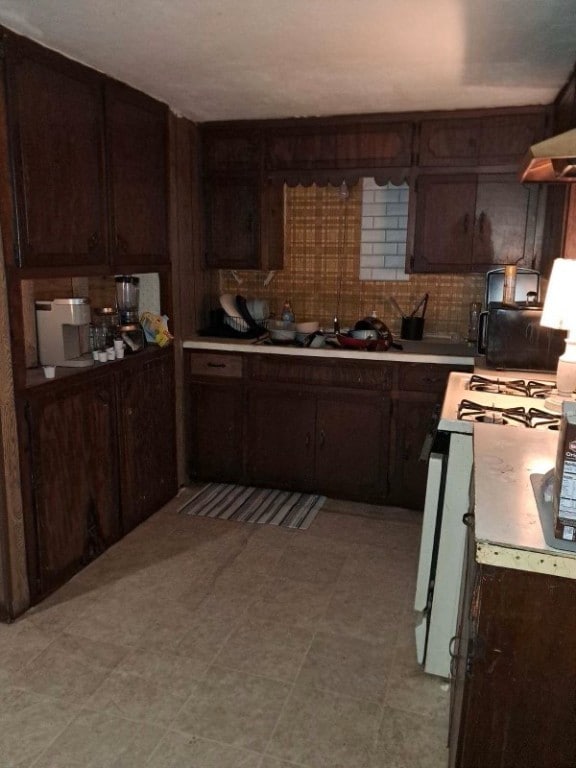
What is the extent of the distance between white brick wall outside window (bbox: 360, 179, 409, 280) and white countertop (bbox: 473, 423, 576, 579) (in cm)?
226

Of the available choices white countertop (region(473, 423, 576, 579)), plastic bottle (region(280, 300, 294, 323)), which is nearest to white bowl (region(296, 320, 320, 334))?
plastic bottle (region(280, 300, 294, 323))

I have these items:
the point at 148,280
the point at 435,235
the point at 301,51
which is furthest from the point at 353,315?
the point at 301,51

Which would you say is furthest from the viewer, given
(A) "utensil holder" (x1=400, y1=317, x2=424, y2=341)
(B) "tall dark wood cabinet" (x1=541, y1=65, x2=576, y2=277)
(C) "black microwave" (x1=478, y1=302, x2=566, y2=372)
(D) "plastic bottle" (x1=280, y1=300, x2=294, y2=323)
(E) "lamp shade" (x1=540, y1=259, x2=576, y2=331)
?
(D) "plastic bottle" (x1=280, y1=300, x2=294, y2=323)

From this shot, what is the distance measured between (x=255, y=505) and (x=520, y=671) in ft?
8.04

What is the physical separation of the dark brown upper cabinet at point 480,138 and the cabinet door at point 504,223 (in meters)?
0.12

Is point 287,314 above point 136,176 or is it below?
below

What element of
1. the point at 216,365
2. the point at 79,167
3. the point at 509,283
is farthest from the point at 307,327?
the point at 79,167

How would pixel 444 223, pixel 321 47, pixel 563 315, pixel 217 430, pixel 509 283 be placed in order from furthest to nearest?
1. pixel 217 430
2. pixel 444 223
3. pixel 509 283
4. pixel 321 47
5. pixel 563 315

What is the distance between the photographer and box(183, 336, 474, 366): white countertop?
3.28 metres

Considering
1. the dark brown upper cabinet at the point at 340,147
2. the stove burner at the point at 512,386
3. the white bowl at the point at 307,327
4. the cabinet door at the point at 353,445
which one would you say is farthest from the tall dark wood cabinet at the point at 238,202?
the stove burner at the point at 512,386

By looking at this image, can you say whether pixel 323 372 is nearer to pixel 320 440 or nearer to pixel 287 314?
pixel 320 440

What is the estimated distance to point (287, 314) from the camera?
157 inches

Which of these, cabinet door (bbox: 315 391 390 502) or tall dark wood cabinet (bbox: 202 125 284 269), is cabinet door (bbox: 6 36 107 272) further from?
cabinet door (bbox: 315 391 390 502)

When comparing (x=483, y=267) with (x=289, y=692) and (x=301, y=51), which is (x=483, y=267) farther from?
(x=289, y=692)
